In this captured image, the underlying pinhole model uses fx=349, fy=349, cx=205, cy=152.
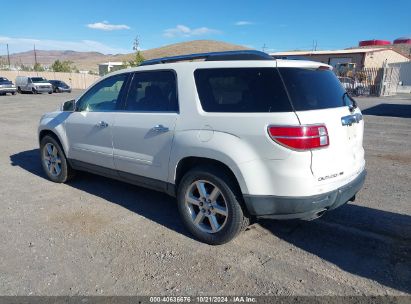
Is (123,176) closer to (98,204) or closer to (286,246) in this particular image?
(98,204)

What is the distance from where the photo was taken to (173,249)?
11.6 ft

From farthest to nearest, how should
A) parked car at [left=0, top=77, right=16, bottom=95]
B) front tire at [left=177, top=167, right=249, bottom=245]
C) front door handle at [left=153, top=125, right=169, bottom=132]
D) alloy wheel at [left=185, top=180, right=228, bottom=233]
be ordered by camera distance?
parked car at [left=0, top=77, right=16, bottom=95]
front door handle at [left=153, top=125, right=169, bottom=132]
alloy wheel at [left=185, top=180, right=228, bottom=233]
front tire at [left=177, top=167, right=249, bottom=245]

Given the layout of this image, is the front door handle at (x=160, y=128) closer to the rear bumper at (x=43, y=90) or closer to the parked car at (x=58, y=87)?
the rear bumper at (x=43, y=90)

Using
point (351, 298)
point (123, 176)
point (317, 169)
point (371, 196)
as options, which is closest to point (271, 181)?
point (317, 169)

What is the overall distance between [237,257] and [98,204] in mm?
2265

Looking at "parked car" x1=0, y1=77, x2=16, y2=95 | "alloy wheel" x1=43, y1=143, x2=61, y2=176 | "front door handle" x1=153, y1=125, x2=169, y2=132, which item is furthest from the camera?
"parked car" x1=0, y1=77, x2=16, y2=95

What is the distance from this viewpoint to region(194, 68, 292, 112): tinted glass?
10.2ft

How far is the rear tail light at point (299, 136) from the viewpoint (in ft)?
9.66

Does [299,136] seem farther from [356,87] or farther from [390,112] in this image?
[356,87]

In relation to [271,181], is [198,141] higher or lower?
higher

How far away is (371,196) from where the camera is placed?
4.88 m

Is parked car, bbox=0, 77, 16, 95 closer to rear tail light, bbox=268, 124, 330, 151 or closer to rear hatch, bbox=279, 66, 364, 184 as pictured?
rear hatch, bbox=279, 66, 364, 184

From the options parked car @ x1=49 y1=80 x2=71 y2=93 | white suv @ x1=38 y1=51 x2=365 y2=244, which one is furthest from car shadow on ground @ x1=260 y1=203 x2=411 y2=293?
parked car @ x1=49 y1=80 x2=71 y2=93

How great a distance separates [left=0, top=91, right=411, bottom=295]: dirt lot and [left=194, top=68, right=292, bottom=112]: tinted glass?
56.2 inches
